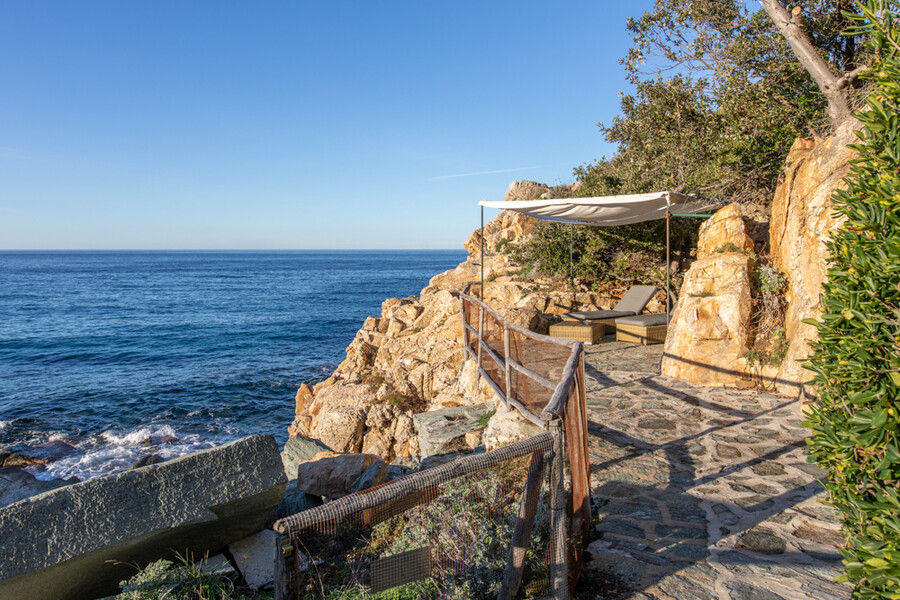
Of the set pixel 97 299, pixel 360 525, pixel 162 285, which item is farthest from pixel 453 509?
pixel 162 285

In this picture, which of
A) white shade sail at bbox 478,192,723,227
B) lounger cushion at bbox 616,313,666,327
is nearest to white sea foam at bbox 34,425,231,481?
white shade sail at bbox 478,192,723,227

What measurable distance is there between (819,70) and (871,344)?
26.3 ft

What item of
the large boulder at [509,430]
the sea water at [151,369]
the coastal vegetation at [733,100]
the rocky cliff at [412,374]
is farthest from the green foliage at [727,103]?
the sea water at [151,369]

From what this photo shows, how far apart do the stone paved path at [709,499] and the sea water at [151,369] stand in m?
11.0

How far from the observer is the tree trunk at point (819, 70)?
791 cm

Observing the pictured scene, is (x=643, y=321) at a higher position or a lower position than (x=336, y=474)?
higher

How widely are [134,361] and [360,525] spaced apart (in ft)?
87.7

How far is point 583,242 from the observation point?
16.6 m

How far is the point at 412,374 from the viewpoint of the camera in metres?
12.0

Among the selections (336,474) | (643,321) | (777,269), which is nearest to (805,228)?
(777,269)

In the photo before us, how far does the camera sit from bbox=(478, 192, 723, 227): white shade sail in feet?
29.9

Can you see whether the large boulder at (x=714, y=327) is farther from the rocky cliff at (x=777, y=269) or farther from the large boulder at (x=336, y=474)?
the large boulder at (x=336, y=474)

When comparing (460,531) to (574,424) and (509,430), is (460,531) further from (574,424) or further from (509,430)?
(509,430)

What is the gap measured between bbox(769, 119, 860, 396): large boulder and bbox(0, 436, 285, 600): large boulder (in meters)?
6.38
